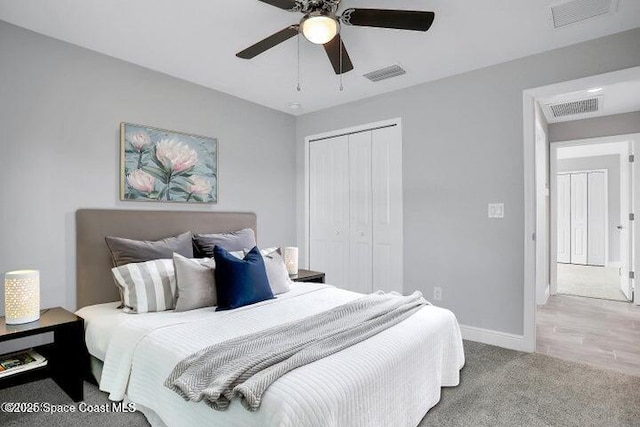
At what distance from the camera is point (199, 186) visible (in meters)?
3.57

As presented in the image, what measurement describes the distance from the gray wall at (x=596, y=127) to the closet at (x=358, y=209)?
2.73 m

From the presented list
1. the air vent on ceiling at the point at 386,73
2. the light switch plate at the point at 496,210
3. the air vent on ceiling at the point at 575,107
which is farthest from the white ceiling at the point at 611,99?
the air vent on ceiling at the point at 386,73

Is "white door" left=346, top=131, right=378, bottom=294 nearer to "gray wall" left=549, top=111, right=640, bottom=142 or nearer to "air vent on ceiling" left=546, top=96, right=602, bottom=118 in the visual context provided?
"air vent on ceiling" left=546, top=96, right=602, bottom=118

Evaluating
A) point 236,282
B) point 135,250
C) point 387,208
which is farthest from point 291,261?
point 135,250

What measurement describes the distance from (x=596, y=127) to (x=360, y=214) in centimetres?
338

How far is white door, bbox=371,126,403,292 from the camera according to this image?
385cm

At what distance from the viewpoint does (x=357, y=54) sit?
3.01m

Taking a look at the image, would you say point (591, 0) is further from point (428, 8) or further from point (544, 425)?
point (544, 425)

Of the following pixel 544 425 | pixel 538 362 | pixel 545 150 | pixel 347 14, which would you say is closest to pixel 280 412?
pixel 544 425

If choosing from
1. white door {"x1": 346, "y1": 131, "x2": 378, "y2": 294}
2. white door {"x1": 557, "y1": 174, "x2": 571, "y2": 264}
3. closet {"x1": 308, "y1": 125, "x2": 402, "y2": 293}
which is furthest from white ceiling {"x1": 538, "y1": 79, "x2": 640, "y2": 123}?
white door {"x1": 557, "y1": 174, "x2": 571, "y2": 264}

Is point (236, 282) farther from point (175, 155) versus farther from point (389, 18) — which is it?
point (389, 18)

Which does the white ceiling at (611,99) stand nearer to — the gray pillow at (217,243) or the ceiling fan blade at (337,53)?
the ceiling fan blade at (337,53)

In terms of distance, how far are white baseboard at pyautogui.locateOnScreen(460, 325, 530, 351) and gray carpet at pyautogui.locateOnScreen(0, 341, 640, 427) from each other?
23 centimetres

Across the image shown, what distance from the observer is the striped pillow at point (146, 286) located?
2.38 m
